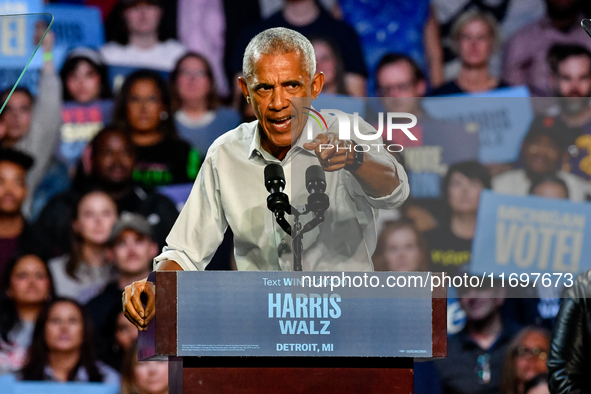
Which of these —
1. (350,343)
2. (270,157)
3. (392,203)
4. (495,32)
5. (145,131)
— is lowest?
(350,343)

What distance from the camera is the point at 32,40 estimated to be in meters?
1.77

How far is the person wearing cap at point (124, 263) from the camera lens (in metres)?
4.27

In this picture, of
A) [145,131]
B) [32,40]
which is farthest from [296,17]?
[32,40]

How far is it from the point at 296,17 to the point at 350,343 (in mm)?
3161

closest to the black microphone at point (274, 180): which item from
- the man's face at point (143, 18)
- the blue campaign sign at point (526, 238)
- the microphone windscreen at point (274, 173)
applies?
the microphone windscreen at point (274, 173)

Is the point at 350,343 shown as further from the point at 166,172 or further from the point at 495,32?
the point at 495,32

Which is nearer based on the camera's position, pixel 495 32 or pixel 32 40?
pixel 32 40

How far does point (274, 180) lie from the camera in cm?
171

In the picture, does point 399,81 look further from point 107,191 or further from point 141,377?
point 141,377

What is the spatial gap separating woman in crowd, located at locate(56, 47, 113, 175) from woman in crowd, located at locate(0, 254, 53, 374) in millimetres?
614

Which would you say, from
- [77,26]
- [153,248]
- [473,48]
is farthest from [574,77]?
[77,26]

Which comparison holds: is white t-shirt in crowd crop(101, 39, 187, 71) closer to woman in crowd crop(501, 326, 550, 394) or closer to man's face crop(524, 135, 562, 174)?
woman in crowd crop(501, 326, 550, 394)

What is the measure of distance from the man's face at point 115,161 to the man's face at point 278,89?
2556 mm

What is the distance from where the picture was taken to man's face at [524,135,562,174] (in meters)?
1.78
